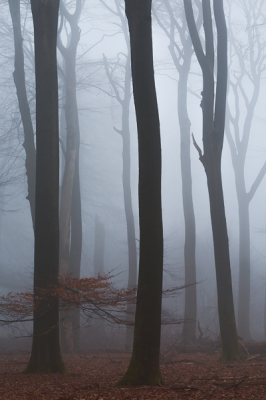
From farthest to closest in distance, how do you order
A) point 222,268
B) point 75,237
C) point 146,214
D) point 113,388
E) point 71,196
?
point 75,237, point 71,196, point 222,268, point 146,214, point 113,388

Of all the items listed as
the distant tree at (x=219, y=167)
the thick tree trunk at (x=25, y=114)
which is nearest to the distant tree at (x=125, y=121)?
the thick tree trunk at (x=25, y=114)

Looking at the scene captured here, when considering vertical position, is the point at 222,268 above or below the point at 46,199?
below

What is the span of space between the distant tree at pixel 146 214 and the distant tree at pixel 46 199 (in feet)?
6.99

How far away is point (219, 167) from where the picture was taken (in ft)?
37.7

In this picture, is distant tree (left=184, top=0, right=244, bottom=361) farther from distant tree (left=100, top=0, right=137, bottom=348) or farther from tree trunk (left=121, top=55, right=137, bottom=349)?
distant tree (left=100, top=0, right=137, bottom=348)

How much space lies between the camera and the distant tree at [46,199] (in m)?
8.10

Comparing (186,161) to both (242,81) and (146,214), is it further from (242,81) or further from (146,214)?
(146,214)

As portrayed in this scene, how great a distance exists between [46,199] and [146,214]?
2.61 meters

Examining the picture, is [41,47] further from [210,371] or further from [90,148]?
[90,148]

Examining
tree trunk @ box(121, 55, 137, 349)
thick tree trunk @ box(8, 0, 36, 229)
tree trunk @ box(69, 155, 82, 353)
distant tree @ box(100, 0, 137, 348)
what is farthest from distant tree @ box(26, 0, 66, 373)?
distant tree @ box(100, 0, 137, 348)

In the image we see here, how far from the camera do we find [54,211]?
850 centimetres

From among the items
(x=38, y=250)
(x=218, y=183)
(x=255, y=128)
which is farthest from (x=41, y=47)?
(x=255, y=128)

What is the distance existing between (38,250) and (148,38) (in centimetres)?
425

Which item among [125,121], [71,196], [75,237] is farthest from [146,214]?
[125,121]
